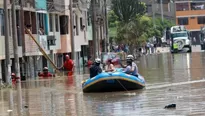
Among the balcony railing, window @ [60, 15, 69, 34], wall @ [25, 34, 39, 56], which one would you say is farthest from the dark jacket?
window @ [60, 15, 69, 34]

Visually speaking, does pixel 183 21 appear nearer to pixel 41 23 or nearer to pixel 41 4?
pixel 41 23

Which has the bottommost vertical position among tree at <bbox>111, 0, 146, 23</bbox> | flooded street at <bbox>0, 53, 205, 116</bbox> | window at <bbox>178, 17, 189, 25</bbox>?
flooded street at <bbox>0, 53, 205, 116</bbox>

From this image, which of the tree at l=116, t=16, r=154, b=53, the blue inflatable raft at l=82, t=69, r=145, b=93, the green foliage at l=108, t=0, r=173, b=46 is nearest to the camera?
the blue inflatable raft at l=82, t=69, r=145, b=93

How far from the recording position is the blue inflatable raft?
2761cm

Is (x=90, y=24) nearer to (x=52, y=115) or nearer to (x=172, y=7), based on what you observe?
(x=52, y=115)

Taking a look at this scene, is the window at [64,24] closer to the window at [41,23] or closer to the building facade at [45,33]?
the building facade at [45,33]

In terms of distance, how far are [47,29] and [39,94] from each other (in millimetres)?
27049

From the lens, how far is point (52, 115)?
2041cm

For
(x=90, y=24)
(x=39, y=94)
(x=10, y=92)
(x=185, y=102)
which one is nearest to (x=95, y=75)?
(x=39, y=94)

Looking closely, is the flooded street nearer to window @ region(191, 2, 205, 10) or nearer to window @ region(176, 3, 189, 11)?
window @ region(176, 3, 189, 11)

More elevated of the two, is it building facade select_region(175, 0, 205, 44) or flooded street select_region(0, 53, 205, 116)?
building facade select_region(175, 0, 205, 44)

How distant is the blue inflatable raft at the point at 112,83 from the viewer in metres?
27.6

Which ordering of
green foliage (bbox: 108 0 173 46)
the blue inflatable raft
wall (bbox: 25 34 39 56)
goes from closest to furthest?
1. the blue inflatable raft
2. wall (bbox: 25 34 39 56)
3. green foliage (bbox: 108 0 173 46)

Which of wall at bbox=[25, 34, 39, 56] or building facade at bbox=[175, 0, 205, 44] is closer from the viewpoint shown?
wall at bbox=[25, 34, 39, 56]
